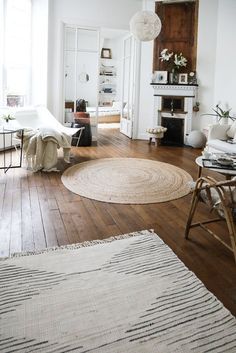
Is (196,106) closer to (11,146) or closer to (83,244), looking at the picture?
(11,146)

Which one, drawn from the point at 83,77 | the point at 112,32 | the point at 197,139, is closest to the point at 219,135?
the point at 197,139

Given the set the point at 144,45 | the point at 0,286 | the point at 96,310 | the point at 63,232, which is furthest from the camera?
the point at 144,45

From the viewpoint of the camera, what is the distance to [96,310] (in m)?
1.79

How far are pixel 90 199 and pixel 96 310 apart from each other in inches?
76.0

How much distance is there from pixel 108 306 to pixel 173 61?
6.19m

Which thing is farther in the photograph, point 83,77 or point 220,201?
point 83,77

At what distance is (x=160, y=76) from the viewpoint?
7.11m

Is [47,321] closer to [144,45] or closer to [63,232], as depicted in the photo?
[63,232]

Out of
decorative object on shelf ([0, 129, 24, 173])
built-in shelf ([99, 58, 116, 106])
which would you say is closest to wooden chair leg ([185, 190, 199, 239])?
decorative object on shelf ([0, 129, 24, 173])

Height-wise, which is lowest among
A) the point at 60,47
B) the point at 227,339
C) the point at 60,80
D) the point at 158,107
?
the point at 227,339

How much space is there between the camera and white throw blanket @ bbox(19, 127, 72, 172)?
15.0 ft

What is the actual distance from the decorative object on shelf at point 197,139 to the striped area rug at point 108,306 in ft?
15.4

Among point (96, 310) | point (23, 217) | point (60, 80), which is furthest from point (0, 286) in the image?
point (60, 80)

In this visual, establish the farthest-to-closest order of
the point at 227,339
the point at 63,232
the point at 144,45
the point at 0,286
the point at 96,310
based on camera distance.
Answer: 1. the point at 144,45
2. the point at 63,232
3. the point at 0,286
4. the point at 96,310
5. the point at 227,339
